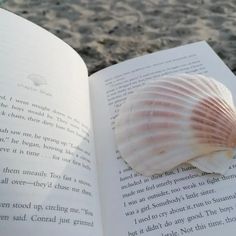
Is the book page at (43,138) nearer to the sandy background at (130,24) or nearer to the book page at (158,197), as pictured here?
the book page at (158,197)

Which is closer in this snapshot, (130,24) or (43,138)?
(43,138)

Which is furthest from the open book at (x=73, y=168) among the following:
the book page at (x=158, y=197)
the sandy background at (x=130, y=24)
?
the sandy background at (x=130, y=24)

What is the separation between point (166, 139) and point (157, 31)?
473 millimetres

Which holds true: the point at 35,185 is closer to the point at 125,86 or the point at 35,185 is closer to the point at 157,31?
the point at 125,86

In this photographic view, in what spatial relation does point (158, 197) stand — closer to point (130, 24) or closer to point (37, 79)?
point (37, 79)

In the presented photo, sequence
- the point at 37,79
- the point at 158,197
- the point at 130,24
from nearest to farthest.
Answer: the point at 158,197 < the point at 37,79 < the point at 130,24

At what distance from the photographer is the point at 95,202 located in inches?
24.9

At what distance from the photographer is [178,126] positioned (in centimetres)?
69

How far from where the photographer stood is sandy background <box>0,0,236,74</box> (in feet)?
3.37

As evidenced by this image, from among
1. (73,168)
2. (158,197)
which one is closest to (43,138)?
(73,168)

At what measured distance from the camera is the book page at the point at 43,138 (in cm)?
58

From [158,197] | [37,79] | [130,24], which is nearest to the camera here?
[158,197]

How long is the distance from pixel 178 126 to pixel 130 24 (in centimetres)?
50

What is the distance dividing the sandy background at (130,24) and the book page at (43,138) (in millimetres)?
206
